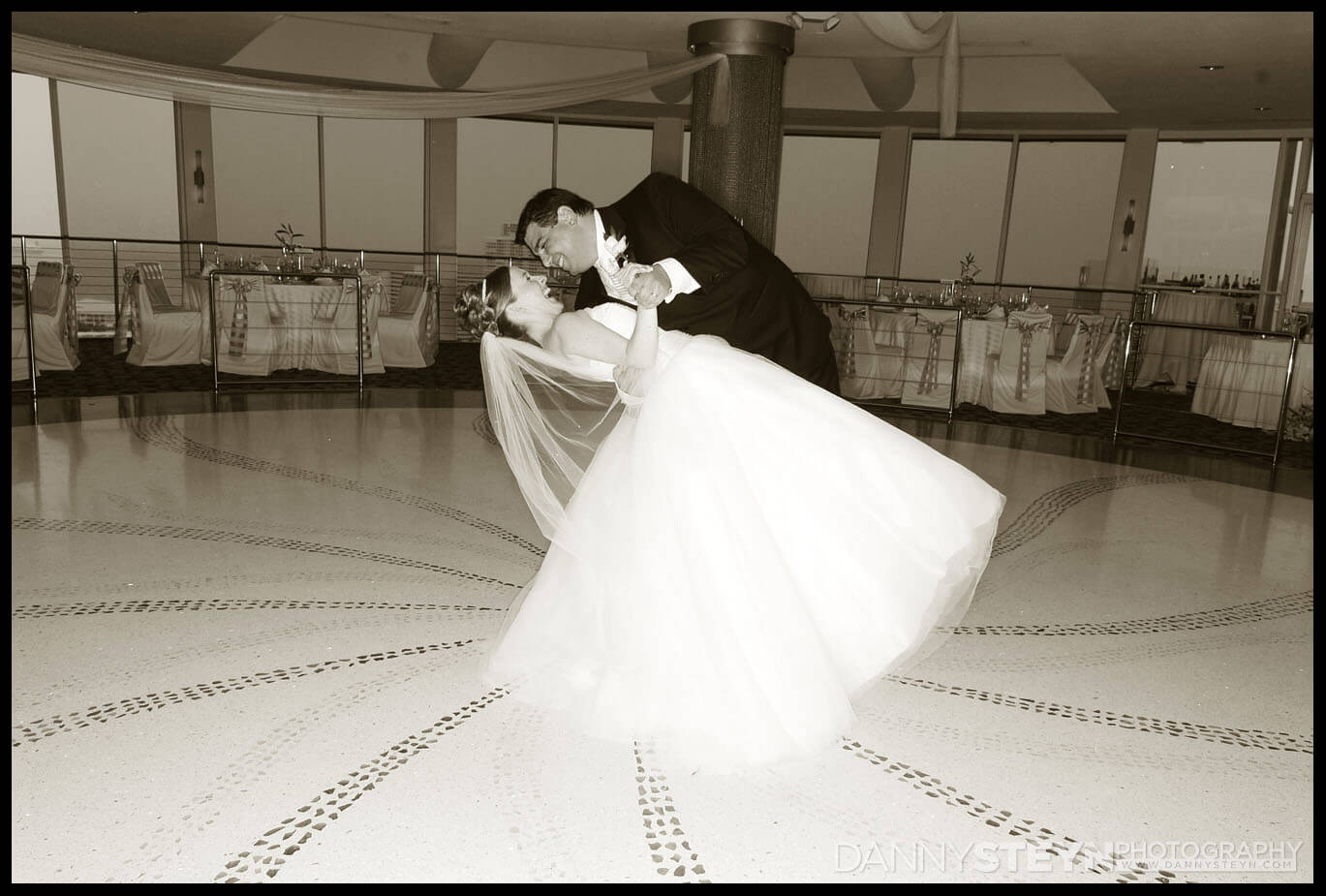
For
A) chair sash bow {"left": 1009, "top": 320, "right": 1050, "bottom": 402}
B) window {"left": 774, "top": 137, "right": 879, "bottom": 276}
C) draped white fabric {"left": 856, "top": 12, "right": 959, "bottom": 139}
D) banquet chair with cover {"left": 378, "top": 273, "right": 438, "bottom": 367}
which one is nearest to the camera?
draped white fabric {"left": 856, "top": 12, "right": 959, "bottom": 139}

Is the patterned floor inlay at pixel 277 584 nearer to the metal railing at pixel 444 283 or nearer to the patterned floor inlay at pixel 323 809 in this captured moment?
the patterned floor inlay at pixel 323 809

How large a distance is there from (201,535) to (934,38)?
13.9 ft

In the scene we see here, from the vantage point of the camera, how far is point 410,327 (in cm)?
847

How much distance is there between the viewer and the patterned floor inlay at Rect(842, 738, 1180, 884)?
1.92 metres

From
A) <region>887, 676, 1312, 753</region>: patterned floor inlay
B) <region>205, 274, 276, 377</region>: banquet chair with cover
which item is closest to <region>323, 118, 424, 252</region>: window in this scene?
<region>205, 274, 276, 377</region>: banquet chair with cover

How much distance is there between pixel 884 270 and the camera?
12.0m

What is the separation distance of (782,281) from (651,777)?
4.44 ft

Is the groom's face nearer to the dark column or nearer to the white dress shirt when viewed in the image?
the white dress shirt

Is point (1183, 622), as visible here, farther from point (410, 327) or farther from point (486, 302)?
point (410, 327)

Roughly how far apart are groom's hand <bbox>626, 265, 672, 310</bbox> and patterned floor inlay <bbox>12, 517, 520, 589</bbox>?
166 cm

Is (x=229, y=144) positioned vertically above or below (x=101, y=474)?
above

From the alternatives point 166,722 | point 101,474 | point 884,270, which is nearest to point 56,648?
point 166,722

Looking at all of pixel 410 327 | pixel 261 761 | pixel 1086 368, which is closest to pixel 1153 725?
pixel 261 761
